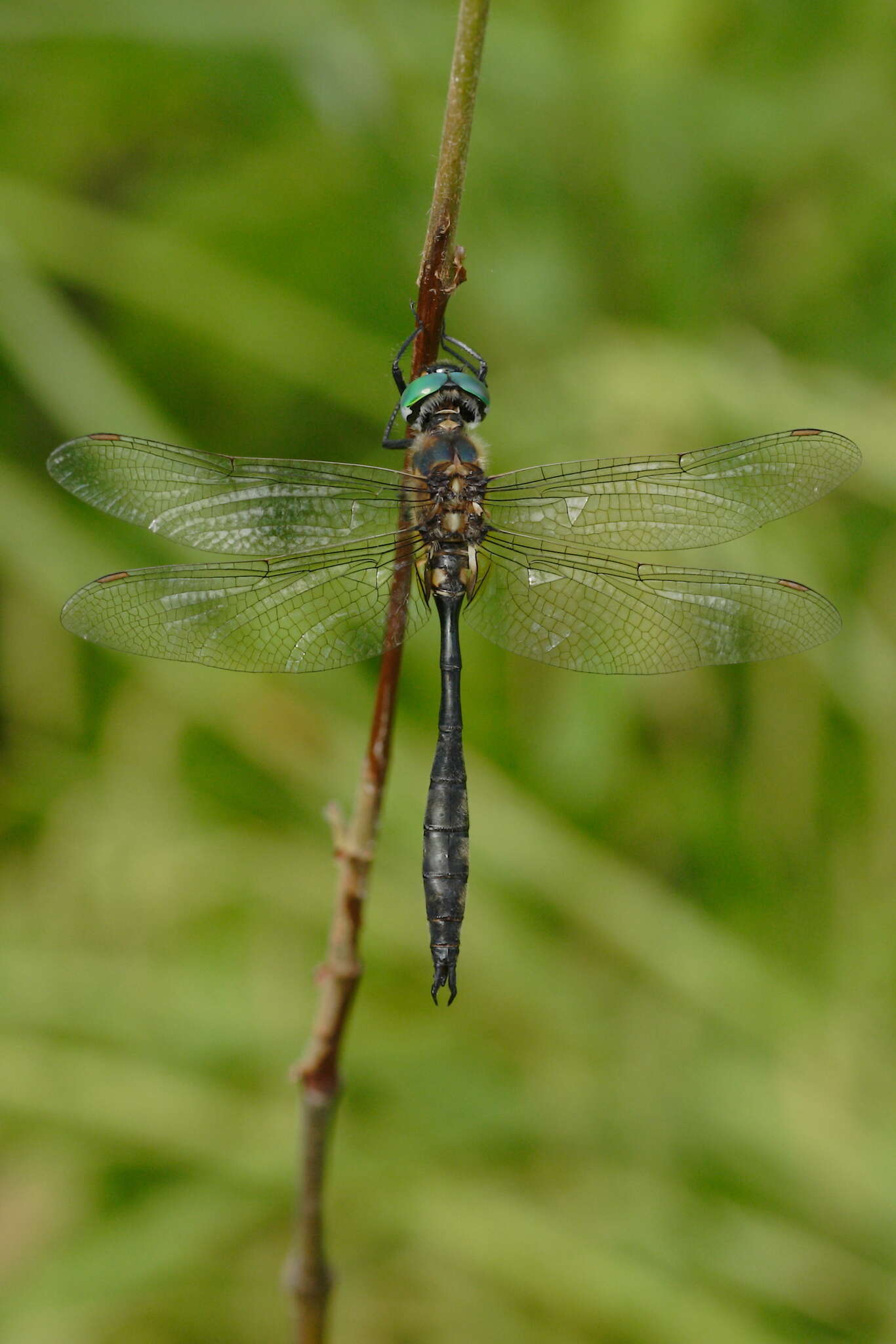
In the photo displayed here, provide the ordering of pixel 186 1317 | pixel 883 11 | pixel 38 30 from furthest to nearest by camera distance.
Result: pixel 883 11
pixel 38 30
pixel 186 1317

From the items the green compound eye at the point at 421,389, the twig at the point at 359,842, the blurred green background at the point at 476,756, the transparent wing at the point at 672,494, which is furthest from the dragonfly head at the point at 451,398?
the blurred green background at the point at 476,756

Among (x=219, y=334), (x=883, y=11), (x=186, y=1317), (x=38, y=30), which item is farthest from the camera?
(x=883, y=11)

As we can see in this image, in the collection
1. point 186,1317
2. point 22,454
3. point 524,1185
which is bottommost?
point 186,1317

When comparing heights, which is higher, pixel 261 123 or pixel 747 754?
pixel 261 123

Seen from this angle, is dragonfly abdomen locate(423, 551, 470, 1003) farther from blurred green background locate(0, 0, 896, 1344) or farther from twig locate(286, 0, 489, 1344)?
blurred green background locate(0, 0, 896, 1344)

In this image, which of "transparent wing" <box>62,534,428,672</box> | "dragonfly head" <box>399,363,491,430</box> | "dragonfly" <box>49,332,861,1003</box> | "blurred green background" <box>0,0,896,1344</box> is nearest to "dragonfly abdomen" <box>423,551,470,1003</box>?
"dragonfly" <box>49,332,861,1003</box>

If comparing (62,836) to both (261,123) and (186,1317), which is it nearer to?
(186,1317)

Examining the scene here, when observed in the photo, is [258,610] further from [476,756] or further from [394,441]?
[476,756]

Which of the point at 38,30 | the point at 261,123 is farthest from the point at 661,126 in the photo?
the point at 38,30
